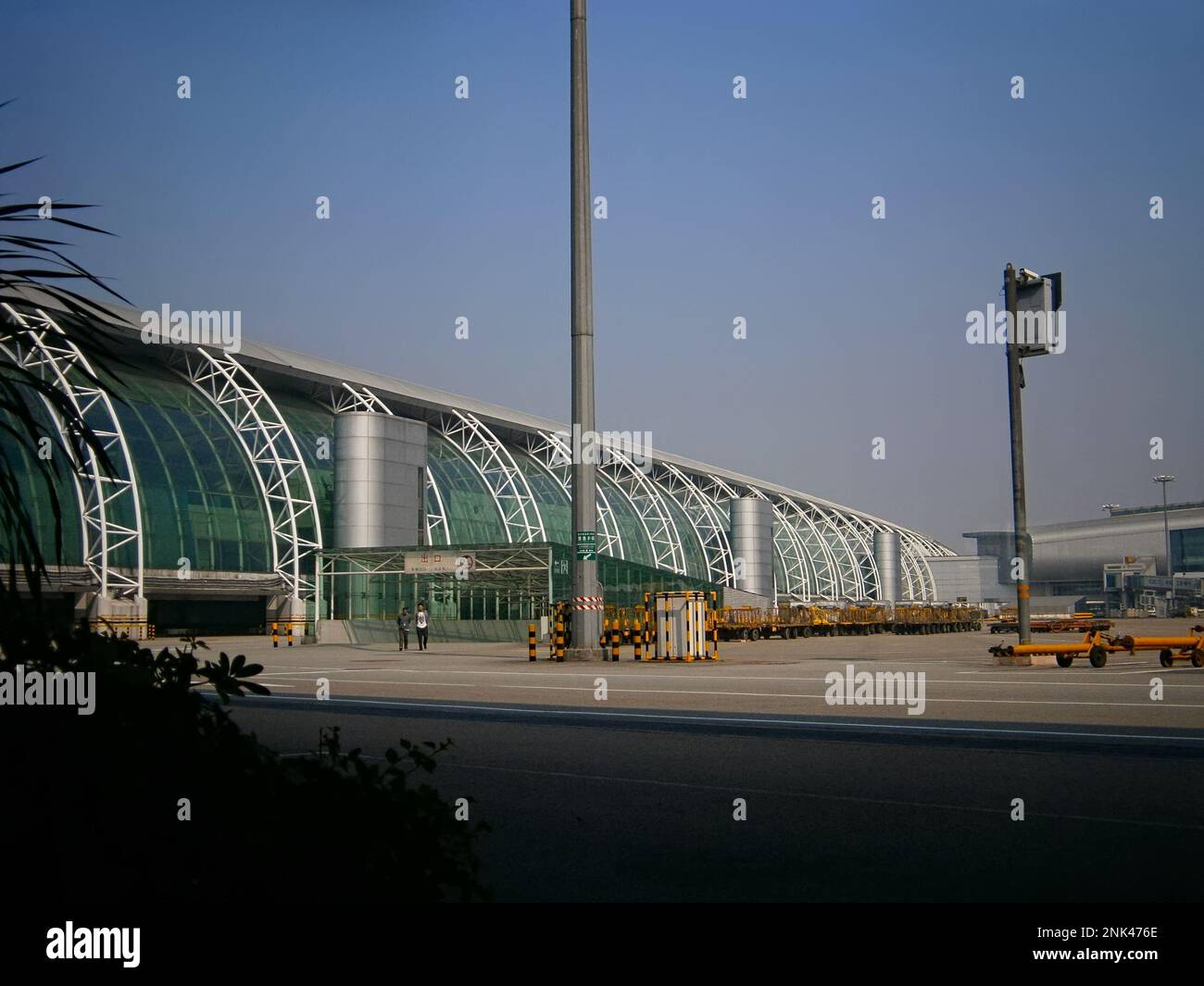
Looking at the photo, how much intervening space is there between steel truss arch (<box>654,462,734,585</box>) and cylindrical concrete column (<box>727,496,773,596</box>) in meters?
0.70

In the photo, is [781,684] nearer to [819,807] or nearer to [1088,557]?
[819,807]

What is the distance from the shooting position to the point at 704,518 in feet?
284

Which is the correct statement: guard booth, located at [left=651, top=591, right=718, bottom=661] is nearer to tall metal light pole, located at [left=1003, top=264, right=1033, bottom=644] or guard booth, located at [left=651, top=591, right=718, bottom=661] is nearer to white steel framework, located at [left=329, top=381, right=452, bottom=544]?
tall metal light pole, located at [left=1003, top=264, right=1033, bottom=644]

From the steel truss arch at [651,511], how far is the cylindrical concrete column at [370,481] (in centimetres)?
2520

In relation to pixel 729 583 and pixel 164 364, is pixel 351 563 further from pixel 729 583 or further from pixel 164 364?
pixel 729 583

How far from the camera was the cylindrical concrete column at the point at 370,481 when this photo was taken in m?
52.9

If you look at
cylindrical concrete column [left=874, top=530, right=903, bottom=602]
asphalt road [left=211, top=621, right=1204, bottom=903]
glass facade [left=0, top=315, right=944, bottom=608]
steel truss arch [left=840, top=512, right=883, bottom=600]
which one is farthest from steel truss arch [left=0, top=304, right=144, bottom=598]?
cylindrical concrete column [left=874, top=530, right=903, bottom=602]

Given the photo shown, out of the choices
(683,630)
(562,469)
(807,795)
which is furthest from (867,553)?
(807,795)

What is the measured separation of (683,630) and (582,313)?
9.17 meters

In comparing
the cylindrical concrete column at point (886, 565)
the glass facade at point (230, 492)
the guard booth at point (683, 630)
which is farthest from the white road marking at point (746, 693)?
the cylindrical concrete column at point (886, 565)

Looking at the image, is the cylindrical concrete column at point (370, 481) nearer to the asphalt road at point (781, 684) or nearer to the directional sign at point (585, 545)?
the asphalt road at point (781, 684)

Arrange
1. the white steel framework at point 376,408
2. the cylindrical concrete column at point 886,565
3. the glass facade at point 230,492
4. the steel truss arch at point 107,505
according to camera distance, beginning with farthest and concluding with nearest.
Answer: the cylindrical concrete column at point 886,565 → the white steel framework at point 376,408 → the glass facade at point 230,492 → the steel truss arch at point 107,505

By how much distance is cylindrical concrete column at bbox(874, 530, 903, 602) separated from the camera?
11256cm
